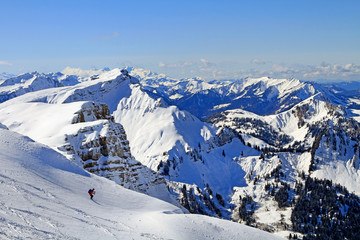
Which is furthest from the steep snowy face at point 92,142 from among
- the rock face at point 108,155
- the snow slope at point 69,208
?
the snow slope at point 69,208

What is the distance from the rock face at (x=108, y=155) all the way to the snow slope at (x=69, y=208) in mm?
25234

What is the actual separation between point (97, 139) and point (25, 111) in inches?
2741

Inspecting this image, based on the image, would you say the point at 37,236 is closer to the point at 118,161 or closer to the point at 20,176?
the point at 20,176

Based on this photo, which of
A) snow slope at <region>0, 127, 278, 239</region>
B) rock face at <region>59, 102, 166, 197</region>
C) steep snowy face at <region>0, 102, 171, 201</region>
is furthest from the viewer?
rock face at <region>59, 102, 166, 197</region>

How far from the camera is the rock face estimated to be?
288ft

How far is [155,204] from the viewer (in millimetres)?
57125

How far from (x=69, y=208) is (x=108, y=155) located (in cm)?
5623

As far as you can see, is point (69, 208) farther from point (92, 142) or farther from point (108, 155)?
point (92, 142)

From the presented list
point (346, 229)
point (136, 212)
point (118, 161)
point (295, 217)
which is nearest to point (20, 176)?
point (136, 212)

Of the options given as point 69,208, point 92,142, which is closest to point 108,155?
point 92,142

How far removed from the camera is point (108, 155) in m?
91.9

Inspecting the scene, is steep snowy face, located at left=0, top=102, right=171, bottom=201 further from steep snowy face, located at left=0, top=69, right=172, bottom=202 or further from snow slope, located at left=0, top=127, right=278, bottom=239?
snow slope, located at left=0, top=127, right=278, bottom=239

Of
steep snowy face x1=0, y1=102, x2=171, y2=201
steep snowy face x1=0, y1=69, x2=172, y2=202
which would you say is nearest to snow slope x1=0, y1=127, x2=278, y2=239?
steep snowy face x1=0, y1=69, x2=172, y2=202

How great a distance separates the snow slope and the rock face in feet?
82.8
